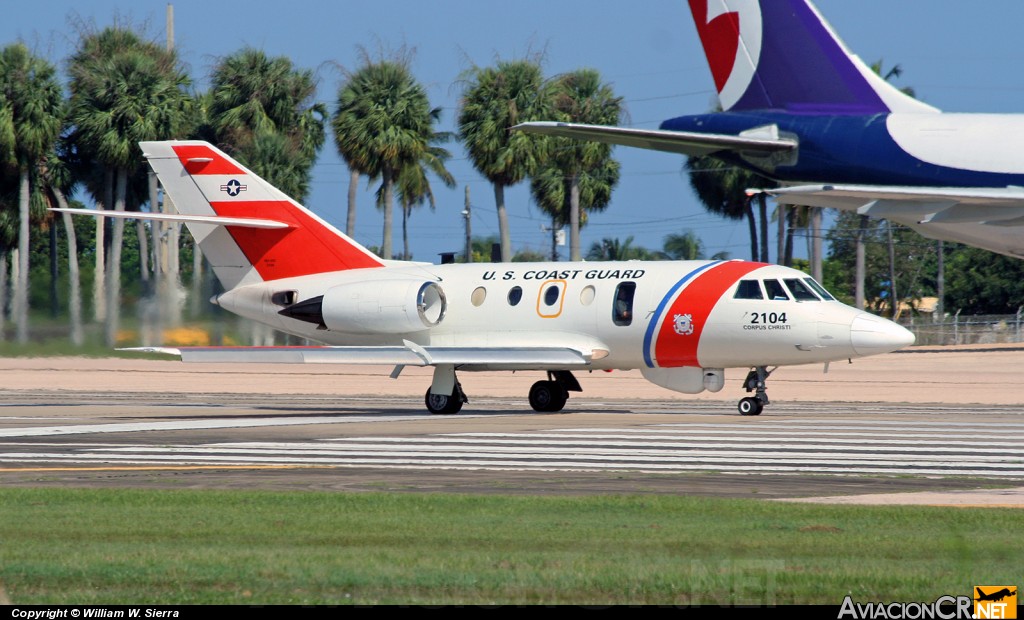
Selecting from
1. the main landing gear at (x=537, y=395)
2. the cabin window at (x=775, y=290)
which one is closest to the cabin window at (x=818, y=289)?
the cabin window at (x=775, y=290)

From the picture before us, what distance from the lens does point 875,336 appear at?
24953mm

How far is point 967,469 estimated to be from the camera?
15867 millimetres

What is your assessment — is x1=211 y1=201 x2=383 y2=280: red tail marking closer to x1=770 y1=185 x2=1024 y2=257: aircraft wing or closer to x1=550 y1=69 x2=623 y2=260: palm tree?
x1=770 y1=185 x2=1024 y2=257: aircraft wing

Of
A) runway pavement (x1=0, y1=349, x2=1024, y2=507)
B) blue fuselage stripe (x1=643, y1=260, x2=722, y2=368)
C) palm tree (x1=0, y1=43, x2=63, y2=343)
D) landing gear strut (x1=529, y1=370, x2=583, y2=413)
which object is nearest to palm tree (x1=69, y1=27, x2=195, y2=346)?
palm tree (x1=0, y1=43, x2=63, y2=343)

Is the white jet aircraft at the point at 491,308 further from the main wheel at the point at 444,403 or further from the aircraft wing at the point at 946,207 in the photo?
the aircraft wing at the point at 946,207

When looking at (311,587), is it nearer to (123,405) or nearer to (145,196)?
(123,405)

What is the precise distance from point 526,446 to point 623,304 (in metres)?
8.36

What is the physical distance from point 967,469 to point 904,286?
98204 millimetres

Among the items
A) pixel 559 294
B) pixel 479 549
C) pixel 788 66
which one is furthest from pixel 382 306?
pixel 479 549

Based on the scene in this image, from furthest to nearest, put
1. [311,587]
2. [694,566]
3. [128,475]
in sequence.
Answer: [128,475] → [694,566] → [311,587]

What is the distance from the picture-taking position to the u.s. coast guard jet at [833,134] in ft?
90.4

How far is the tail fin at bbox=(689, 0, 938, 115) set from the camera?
3241 centimetres

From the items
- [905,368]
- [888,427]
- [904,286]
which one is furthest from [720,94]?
[904,286]

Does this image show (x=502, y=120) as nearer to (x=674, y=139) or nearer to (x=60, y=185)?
(x=60, y=185)
